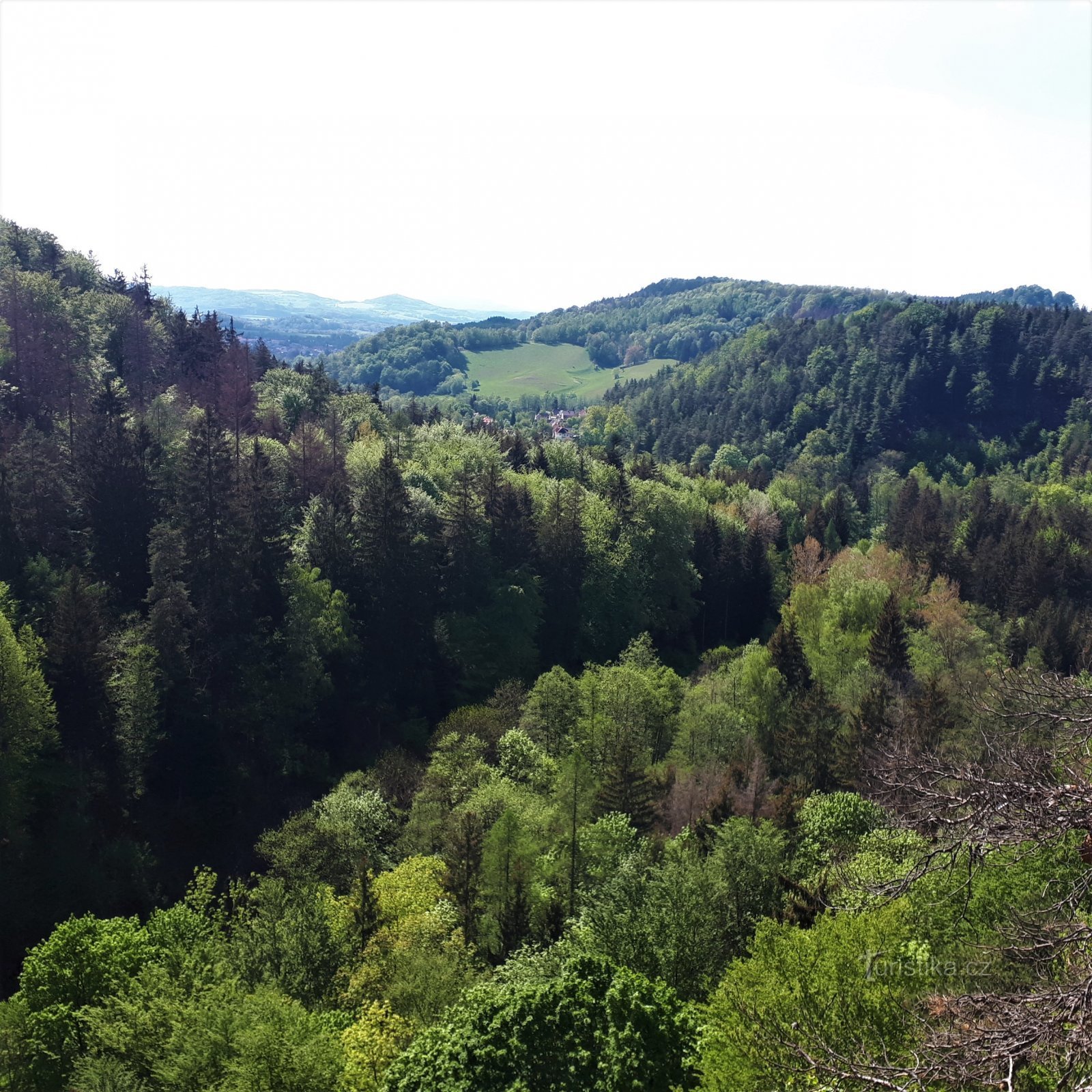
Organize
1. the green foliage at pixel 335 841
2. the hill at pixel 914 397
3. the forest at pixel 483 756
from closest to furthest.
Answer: the forest at pixel 483 756 → the green foliage at pixel 335 841 → the hill at pixel 914 397

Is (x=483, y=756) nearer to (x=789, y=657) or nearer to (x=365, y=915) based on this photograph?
(x=365, y=915)

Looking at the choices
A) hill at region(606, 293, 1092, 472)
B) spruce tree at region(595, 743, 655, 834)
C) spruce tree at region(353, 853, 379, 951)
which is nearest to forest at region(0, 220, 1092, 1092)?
spruce tree at region(595, 743, 655, 834)

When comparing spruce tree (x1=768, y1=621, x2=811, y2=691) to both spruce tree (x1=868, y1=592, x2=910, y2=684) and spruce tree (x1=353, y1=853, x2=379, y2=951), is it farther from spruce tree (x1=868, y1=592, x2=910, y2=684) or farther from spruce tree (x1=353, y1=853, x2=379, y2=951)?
spruce tree (x1=353, y1=853, x2=379, y2=951)

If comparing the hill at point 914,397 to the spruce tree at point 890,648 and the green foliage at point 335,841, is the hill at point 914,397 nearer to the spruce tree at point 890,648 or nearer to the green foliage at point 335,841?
the spruce tree at point 890,648

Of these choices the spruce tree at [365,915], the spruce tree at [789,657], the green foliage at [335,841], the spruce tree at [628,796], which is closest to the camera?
the spruce tree at [365,915]

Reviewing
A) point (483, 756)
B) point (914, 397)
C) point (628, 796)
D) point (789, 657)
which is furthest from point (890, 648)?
point (914, 397)

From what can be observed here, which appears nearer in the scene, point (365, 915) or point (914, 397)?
point (365, 915)

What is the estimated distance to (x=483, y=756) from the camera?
4600 cm

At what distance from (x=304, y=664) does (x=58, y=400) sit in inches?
1420

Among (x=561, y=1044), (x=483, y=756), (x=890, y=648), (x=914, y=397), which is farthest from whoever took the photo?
(x=914, y=397)

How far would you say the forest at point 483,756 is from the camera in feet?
55.4

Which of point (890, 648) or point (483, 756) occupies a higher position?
point (890, 648)

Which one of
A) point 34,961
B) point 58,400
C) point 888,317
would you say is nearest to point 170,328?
point 58,400

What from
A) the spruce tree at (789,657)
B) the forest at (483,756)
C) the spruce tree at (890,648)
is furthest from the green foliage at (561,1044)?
the spruce tree at (890,648)
